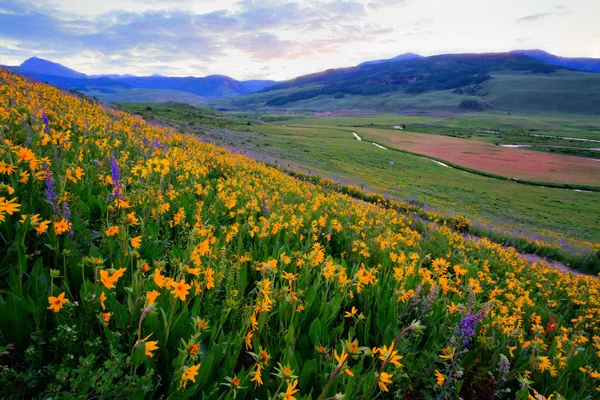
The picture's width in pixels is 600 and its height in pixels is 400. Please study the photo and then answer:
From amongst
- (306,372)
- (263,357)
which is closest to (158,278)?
(263,357)

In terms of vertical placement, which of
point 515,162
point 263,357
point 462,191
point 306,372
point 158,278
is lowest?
point 462,191

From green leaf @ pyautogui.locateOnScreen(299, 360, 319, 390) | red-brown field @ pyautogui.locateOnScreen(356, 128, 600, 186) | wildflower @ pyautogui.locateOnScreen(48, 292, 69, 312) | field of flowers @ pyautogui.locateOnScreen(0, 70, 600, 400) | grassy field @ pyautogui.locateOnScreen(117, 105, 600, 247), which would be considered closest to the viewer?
wildflower @ pyautogui.locateOnScreen(48, 292, 69, 312)

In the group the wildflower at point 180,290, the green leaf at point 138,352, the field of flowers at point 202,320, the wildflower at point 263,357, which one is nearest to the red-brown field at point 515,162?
the field of flowers at point 202,320

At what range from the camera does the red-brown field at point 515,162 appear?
1804 inches

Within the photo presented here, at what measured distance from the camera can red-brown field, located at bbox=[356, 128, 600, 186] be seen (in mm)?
45812

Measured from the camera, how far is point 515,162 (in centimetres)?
5531

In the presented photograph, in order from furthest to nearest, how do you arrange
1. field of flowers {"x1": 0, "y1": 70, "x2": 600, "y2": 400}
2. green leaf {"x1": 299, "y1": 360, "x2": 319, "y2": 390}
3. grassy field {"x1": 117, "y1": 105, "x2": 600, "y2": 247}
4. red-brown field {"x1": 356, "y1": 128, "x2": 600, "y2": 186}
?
red-brown field {"x1": 356, "y1": 128, "x2": 600, "y2": 186}, grassy field {"x1": 117, "y1": 105, "x2": 600, "y2": 247}, green leaf {"x1": 299, "y1": 360, "x2": 319, "y2": 390}, field of flowers {"x1": 0, "y1": 70, "x2": 600, "y2": 400}

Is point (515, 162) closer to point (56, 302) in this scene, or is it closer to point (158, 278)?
point (158, 278)

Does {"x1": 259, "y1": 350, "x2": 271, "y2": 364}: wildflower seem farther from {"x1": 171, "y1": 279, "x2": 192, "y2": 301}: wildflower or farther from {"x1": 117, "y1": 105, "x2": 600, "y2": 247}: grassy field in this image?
{"x1": 117, "y1": 105, "x2": 600, "y2": 247}: grassy field

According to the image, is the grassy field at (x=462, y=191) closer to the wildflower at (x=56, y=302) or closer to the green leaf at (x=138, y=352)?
the green leaf at (x=138, y=352)

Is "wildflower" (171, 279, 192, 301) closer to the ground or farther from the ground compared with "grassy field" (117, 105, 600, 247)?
farther from the ground

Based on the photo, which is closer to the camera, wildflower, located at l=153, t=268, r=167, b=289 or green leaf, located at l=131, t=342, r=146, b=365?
green leaf, located at l=131, t=342, r=146, b=365

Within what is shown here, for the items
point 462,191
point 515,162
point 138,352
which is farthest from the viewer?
point 515,162

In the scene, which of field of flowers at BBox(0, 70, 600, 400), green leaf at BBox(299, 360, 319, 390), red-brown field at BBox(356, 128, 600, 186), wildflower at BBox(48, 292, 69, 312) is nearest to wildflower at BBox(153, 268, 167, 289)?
field of flowers at BBox(0, 70, 600, 400)
